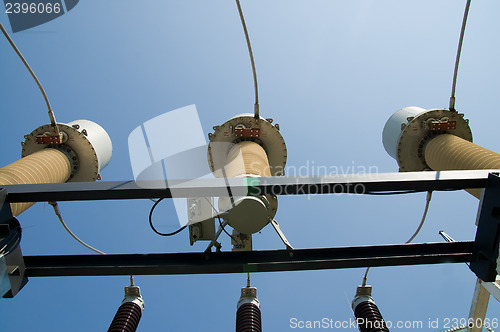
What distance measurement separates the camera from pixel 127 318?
381cm

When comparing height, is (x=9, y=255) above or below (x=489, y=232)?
below

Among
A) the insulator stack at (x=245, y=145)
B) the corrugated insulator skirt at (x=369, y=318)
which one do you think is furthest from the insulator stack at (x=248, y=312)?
the insulator stack at (x=245, y=145)

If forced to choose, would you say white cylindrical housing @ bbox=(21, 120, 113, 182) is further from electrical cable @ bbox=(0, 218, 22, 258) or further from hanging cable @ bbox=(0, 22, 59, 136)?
electrical cable @ bbox=(0, 218, 22, 258)

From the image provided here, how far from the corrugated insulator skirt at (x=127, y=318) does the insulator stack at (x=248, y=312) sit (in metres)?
1.37

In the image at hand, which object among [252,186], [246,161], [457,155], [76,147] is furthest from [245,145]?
[457,155]

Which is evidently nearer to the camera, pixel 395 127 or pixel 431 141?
pixel 431 141

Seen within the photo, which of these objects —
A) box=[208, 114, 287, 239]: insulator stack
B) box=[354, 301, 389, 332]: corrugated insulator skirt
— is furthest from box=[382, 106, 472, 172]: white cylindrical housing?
box=[354, 301, 389, 332]: corrugated insulator skirt

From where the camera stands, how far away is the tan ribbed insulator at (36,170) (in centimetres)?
484

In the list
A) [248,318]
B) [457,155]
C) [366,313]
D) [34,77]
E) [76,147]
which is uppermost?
[34,77]

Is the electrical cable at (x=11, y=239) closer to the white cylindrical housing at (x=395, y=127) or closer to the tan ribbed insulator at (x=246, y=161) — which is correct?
the tan ribbed insulator at (x=246, y=161)

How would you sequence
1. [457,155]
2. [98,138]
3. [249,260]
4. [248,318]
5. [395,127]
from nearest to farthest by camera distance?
[249,260] → [248,318] → [457,155] → [98,138] → [395,127]

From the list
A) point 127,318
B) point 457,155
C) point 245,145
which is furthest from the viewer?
point 245,145

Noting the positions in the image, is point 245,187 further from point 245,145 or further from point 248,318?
point 245,145

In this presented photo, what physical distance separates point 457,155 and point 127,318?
6309 mm
